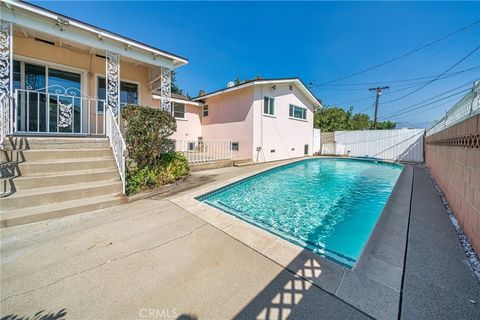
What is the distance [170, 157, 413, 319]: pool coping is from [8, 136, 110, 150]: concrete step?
12.8 ft

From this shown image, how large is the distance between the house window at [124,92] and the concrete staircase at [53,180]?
333 centimetres

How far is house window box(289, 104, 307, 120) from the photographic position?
46.1 ft

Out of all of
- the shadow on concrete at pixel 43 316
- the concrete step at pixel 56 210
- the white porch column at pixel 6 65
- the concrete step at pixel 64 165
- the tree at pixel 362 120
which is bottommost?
the shadow on concrete at pixel 43 316

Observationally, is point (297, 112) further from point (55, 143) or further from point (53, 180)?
point (53, 180)

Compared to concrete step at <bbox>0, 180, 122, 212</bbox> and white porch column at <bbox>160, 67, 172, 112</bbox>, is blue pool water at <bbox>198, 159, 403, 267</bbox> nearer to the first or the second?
concrete step at <bbox>0, 180, 122, 212</bbox>

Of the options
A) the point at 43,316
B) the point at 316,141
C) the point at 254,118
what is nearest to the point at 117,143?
the point at 43,316

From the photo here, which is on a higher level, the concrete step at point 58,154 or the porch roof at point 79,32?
the porch roof at point 79,32

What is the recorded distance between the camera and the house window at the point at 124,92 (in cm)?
774

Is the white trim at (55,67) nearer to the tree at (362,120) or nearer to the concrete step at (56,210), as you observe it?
the concrete step at (56,210)

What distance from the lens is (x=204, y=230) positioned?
10.7 feet

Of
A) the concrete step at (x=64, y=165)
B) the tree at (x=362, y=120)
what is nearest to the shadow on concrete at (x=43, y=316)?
the concrete step at (x=64, y=165)

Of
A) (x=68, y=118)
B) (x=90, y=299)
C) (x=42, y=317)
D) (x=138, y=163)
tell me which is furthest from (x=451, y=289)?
(x=68, y=118)

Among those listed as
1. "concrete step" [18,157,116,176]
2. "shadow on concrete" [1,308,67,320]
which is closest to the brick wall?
"shadow on concrete" [1,308,67,320]

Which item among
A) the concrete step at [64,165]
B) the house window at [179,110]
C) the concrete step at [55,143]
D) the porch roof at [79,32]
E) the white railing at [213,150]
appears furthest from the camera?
the house window at [179,110]
